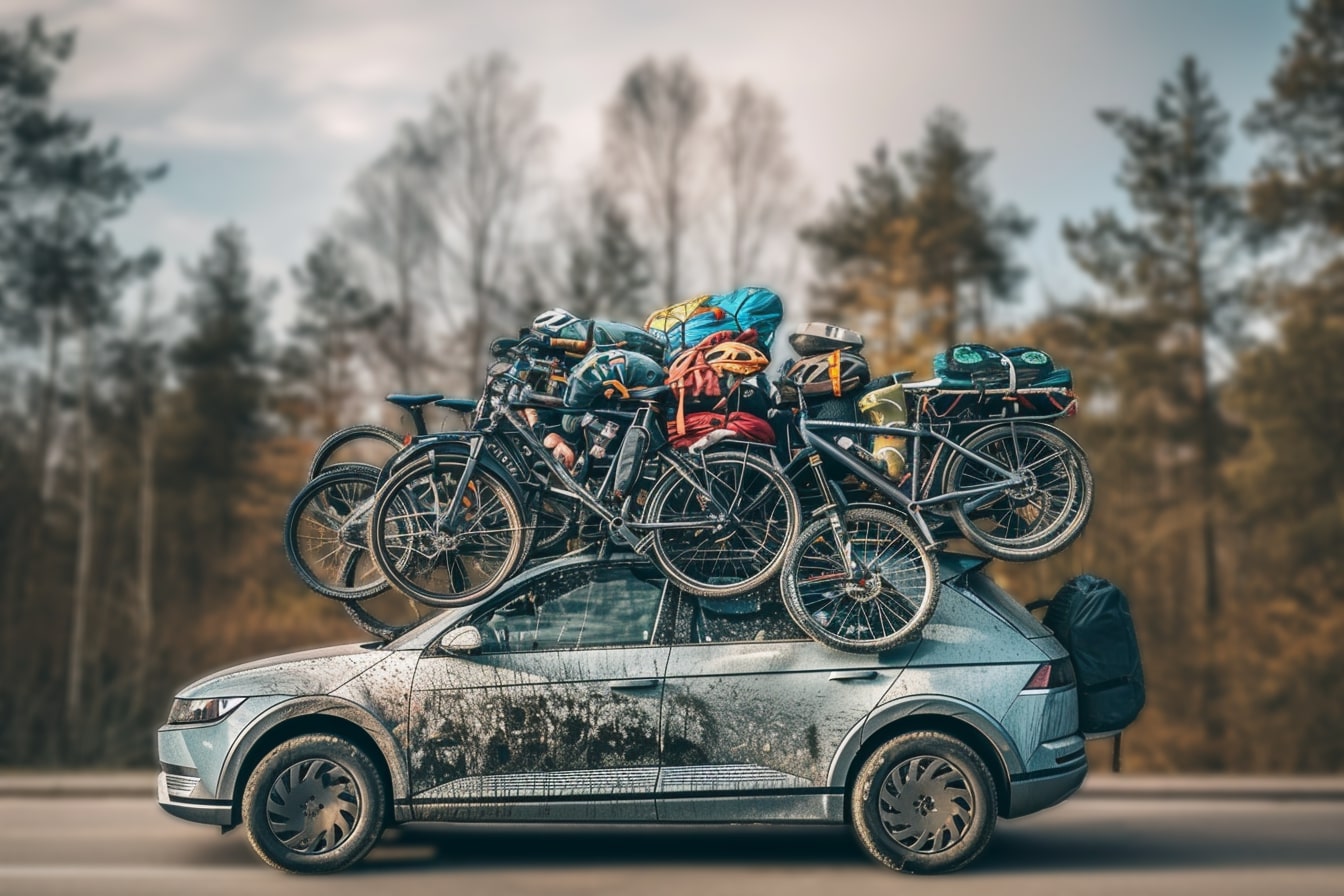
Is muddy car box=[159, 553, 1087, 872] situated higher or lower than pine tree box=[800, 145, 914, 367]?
lower

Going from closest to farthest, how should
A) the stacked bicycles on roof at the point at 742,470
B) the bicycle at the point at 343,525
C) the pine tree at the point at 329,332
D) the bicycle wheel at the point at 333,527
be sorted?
1. the stacked bicycles on roof at the point at 742,470
2. the bicycle at the point at 343,525
3. the bicycle wheel at the point at 333,527
4. the pine tree at the point at 329,332

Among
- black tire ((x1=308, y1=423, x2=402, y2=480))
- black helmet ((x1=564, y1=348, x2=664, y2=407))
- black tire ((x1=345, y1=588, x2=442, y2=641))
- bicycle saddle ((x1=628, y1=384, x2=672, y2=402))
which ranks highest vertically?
black helmet ((x1=564, y1=348, x2=664, y2=407))

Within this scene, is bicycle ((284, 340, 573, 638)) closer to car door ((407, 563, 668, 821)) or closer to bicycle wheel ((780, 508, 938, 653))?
car door ((407, 563, 668, 821))

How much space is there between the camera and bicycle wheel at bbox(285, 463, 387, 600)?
7.99m

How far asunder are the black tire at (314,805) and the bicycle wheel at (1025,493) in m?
3.35

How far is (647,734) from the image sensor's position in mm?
7148

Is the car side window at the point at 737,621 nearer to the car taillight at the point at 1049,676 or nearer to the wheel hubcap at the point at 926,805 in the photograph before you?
the wheel hubcap at the point at 926,805

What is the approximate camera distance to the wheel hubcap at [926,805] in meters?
7.22

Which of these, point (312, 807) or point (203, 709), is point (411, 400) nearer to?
point (203, 709)

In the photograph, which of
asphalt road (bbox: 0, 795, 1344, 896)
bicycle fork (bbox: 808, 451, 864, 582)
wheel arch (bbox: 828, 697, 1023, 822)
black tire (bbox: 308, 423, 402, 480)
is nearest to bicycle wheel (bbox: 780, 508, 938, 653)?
bicycle fork (bbox: 808, 451, 864, 582)

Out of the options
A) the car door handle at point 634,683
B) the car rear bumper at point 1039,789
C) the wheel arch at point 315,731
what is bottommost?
the car rear bumper at point 1039,789

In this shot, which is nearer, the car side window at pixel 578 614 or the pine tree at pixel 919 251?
the car side window at pixel 578 614

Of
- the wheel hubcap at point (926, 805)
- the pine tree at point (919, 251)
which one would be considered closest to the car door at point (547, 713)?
the wheel hubcap at point (926, 805)

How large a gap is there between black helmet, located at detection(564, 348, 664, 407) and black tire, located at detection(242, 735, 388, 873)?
217 centimetres
